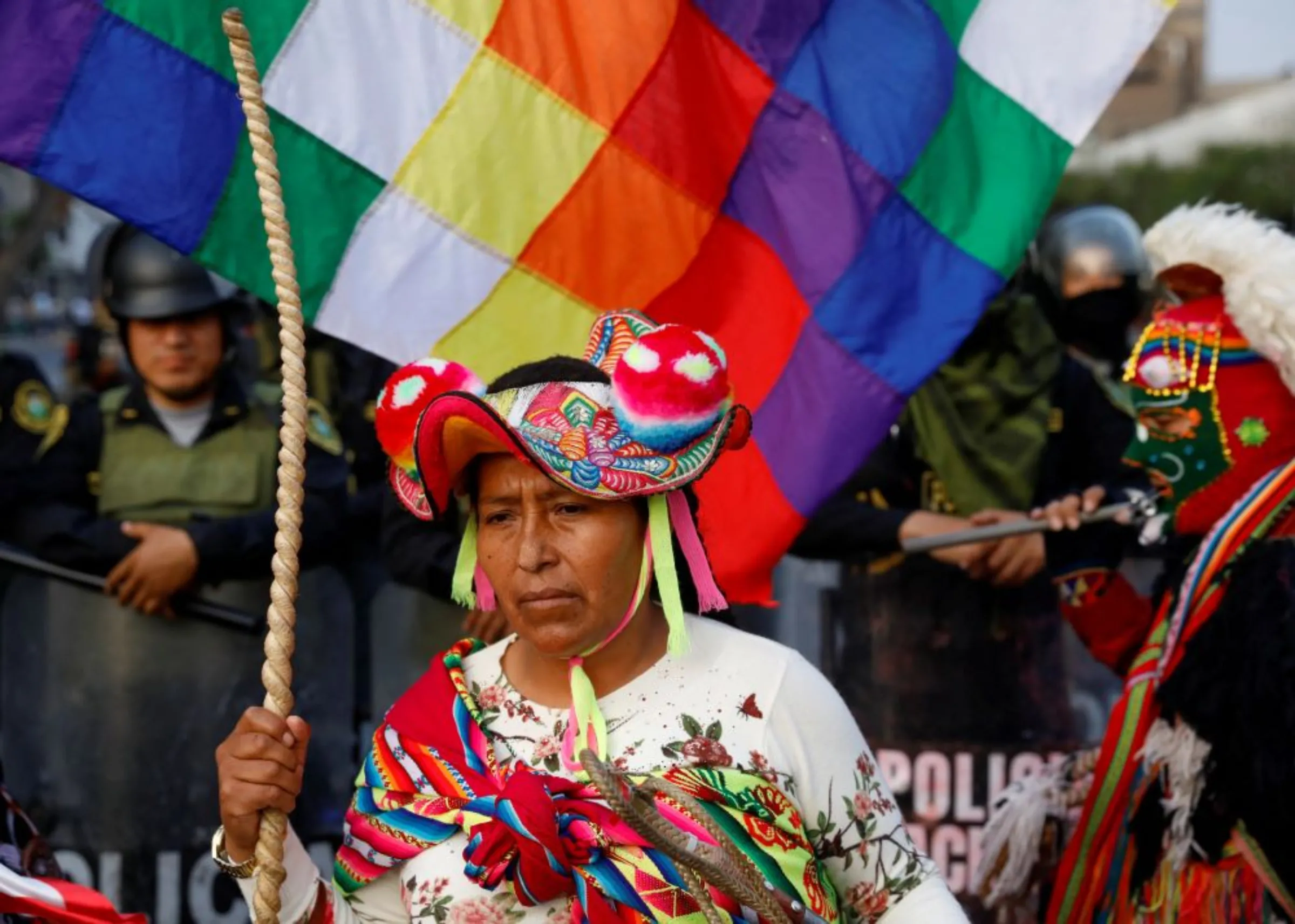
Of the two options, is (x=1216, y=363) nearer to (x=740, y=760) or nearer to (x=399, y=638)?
(x=740, y=760)

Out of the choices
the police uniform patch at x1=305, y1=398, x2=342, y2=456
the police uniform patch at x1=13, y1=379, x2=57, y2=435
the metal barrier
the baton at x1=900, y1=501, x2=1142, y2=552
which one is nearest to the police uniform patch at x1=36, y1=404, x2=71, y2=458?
the police uniform patch at x1=13, y1=379, x2=57, y2=435

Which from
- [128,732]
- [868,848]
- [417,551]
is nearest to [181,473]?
[128,732]

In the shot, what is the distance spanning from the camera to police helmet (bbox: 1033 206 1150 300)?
24.4 feet

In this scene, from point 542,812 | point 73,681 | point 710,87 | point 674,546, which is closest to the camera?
point 542,812

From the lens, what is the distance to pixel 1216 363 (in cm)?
520

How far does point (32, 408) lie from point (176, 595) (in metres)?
0.82

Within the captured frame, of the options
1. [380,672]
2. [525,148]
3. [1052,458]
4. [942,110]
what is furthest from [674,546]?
[1052,458]

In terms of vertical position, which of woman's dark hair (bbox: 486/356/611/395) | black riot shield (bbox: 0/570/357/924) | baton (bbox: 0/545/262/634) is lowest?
black riot shield (bbox: 0/570/357/924)

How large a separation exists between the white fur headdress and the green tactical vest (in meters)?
2.82

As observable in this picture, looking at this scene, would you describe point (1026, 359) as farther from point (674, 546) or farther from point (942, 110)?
point (674, 546)

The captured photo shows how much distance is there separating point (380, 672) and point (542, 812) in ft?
10.9

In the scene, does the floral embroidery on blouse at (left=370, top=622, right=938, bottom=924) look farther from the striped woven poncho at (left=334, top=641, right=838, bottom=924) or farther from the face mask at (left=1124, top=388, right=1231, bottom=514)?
the face mask at (left=1124, top=388, right=1231, bottom=514)

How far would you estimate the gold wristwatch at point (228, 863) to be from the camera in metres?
3.12

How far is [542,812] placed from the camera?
3.25m
